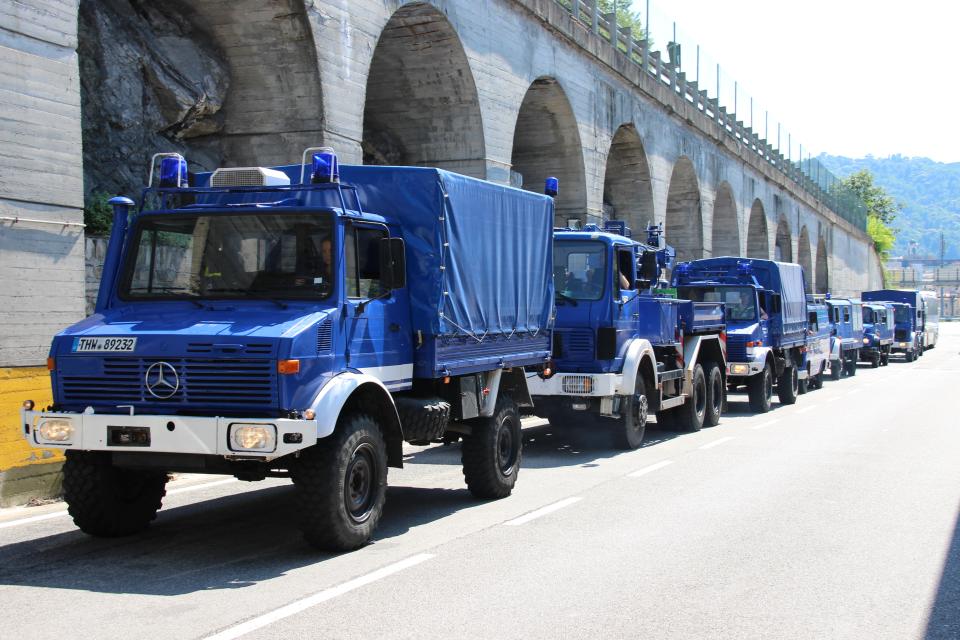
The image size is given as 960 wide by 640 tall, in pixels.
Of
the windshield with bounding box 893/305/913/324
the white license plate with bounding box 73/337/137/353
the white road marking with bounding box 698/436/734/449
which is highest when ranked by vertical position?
the white license plate with bounding box 73/337/137/353

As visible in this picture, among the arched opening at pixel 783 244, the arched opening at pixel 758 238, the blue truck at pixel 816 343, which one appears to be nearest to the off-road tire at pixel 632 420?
the blue truck at pixel 816 343

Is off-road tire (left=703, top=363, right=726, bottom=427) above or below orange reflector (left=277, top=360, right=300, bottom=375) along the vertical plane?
below

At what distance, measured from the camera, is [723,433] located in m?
16.6

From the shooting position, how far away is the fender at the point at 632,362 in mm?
13594

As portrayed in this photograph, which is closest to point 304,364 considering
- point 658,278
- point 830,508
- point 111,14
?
point 830,508

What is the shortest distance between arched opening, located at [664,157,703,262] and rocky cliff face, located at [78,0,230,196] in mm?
24834

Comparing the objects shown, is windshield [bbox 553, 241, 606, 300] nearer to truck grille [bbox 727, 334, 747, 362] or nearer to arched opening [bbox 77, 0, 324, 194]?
arched opening [bbox 77, 0, 324, 194]

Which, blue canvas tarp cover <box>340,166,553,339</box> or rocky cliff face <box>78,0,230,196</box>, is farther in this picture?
rocky cliff face <box>78,0,230,196</box>

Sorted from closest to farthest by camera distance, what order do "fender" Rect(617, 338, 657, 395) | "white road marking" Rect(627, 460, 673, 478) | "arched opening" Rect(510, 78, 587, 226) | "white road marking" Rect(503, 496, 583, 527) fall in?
"white road marking" Rect(503, 496, 583, 527), "white road marking" Rect(627, 460, 673, 478), "fender" Rect(617, 338, 657, 395), "arched opening" Rect(510, 78, 587, 226)

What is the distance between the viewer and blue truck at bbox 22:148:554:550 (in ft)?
22.8

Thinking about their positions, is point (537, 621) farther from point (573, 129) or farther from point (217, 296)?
point (573, 129)

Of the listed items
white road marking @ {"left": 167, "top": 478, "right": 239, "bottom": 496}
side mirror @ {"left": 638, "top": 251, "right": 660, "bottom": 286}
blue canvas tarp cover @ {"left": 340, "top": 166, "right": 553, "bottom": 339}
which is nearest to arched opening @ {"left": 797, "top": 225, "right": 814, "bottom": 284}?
side mirror @ {"left": 638, "top": 251, "right": 660, "bottom": 286}

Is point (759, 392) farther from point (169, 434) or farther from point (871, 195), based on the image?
point (871, 195)

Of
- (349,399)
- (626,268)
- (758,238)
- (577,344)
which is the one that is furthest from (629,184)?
(349,399)
